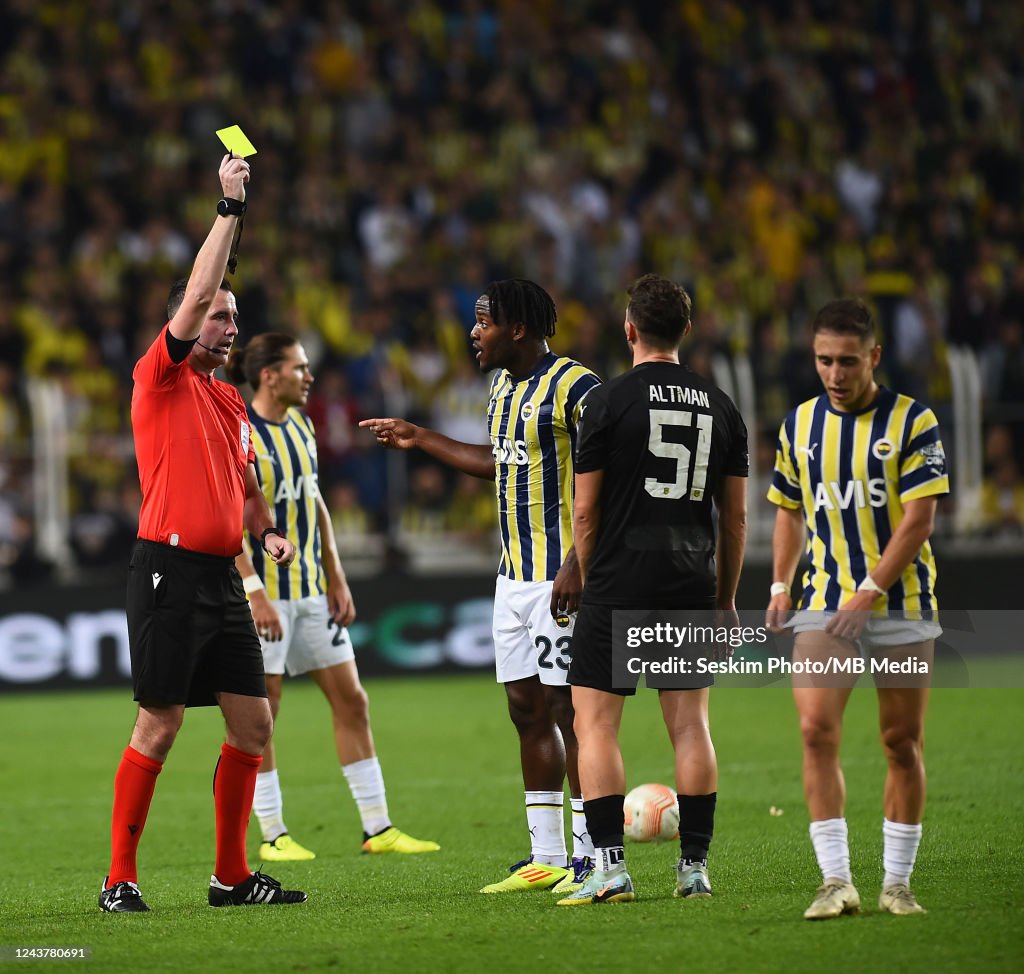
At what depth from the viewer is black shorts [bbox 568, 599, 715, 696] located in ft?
19.0

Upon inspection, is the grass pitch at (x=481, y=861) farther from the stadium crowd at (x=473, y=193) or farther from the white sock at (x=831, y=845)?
the stadium crowd at (x=473, y=193)

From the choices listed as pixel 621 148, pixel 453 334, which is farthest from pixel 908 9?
pixel 453 334

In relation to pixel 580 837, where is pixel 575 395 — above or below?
above

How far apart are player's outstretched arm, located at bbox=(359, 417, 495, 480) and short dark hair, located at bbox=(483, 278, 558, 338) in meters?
0.50

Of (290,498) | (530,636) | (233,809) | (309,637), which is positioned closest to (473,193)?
(290,498)

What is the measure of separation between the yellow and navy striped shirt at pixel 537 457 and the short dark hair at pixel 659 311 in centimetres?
54

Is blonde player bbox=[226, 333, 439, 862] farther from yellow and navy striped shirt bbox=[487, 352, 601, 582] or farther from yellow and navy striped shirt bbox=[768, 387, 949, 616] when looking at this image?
yellow and navy striped shirt bbox=[768, 387, 949, 616]

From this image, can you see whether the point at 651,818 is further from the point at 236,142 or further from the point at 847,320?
the point at 236,142

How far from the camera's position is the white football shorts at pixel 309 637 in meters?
7.91

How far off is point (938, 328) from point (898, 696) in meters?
11.1

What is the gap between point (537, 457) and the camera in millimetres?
6484

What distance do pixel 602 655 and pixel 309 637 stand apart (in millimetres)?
2479

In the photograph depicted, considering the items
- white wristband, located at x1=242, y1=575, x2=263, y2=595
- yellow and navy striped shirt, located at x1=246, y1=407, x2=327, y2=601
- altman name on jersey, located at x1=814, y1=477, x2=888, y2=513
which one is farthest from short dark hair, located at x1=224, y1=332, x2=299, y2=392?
altman name on jersey, located at x1=814, y1=477, x2=888, y2=513

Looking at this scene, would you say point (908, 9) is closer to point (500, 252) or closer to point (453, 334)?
point (500, 252)
